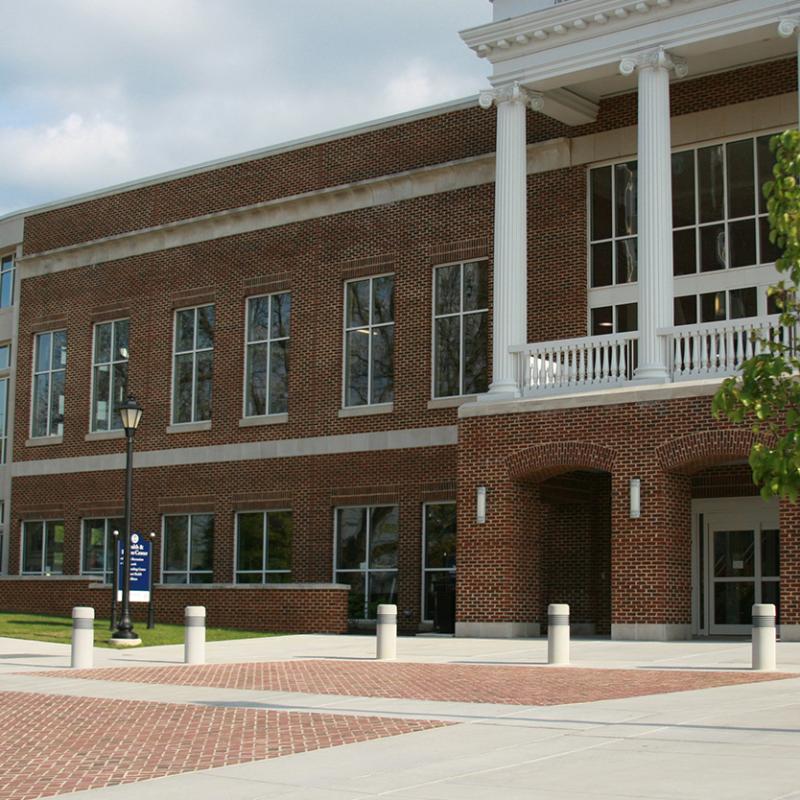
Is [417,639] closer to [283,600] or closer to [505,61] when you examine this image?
[283,600]

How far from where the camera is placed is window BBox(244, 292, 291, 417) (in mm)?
35219

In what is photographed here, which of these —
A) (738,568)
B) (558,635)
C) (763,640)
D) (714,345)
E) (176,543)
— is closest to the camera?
(763,640)

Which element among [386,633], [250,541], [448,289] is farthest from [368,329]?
[386,633]

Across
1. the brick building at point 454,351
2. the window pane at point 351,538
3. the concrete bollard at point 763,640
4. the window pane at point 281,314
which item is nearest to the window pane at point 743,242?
the brick building at point 454,351

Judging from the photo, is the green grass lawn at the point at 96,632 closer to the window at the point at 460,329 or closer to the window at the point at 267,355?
the window at the point at 267,355

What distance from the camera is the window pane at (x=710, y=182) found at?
94.2 ft

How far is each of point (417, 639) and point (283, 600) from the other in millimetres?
4011

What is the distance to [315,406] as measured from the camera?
34.1 meters

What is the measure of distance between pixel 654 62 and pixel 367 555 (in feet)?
43.1

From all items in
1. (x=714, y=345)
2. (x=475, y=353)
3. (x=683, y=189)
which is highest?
(x=683, y=189)

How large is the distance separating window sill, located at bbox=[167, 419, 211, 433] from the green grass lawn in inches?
246

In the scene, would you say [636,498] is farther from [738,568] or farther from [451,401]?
[451,401]

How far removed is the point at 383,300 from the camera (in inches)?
1318

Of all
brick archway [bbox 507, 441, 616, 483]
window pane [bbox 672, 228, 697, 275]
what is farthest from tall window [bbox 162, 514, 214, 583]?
window pane [bbox 672, 228, 697, 275]
